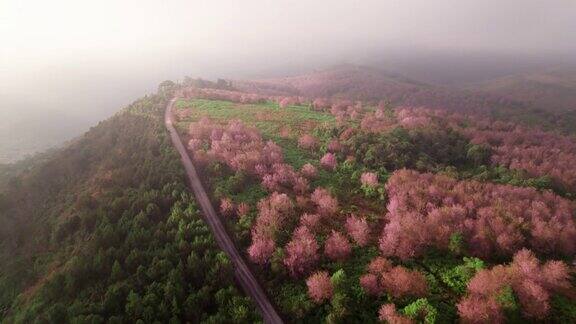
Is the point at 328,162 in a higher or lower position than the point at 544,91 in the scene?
higher

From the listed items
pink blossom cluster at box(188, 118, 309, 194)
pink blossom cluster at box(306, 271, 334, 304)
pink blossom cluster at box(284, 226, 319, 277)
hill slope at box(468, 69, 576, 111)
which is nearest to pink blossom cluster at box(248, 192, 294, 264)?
pink blossom cluster at box(284, 226, 319, 277)

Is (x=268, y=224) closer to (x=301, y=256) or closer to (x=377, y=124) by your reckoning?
(x=301, y=256)

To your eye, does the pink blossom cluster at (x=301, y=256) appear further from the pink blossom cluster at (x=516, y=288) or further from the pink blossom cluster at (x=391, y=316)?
the pink blossom cluster at (x=516, y=288)

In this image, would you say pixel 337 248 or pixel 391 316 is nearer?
pixel 391 316

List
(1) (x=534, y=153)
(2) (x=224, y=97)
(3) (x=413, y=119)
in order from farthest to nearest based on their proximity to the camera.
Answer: (2) (x=224, y=97) < (3) (x=413, y=119) < (1) (x=534, y=153)

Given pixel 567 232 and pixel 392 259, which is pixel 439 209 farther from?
pixel 567 232

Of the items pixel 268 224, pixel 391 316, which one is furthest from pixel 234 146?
pixel 391 316

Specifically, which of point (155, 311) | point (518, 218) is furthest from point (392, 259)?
point (155, 311)

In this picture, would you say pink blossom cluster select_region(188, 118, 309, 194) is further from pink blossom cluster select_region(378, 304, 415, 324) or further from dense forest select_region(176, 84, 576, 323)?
pink blossom cluster select_region(378, 304, 415, 324)
